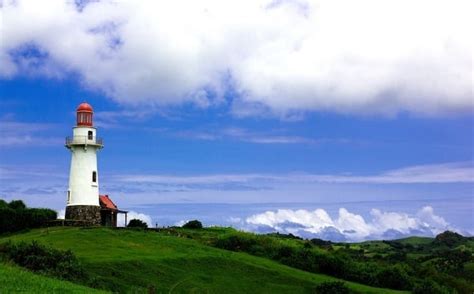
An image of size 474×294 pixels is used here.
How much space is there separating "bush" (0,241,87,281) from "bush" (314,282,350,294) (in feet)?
55.8

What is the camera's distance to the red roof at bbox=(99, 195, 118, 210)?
2742 inches

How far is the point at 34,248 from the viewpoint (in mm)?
36938

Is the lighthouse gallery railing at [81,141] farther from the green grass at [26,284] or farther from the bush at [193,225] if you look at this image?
the green grass at [26,284]

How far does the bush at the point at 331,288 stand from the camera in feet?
148

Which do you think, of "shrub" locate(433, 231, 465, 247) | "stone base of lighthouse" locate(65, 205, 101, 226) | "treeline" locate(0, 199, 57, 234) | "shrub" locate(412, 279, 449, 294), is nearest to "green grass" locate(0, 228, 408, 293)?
"shrub" locate(412, 279, 449, 294)

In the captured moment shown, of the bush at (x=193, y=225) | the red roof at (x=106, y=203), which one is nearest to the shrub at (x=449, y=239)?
the bush at (x=193, y=225)

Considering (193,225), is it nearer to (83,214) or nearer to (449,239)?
(83,214)

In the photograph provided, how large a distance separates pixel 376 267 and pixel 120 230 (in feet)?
73.7

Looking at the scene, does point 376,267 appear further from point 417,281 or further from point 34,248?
point 34,248

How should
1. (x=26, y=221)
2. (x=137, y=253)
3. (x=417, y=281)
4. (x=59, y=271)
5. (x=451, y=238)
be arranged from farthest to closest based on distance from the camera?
(x=451, y=238) → (x=26, y=221) → (x=417, y=281) → (x=137, y=253) → (x=59, y=271)

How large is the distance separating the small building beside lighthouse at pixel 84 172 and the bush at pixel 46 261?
26.4 m

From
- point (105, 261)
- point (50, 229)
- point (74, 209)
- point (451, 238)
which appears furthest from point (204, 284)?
point (451, 238)

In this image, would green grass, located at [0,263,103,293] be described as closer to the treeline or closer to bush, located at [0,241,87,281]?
bush, located at [0,241,87,281]

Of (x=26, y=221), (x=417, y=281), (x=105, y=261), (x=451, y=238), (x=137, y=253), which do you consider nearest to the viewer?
(x=105, y=261)
